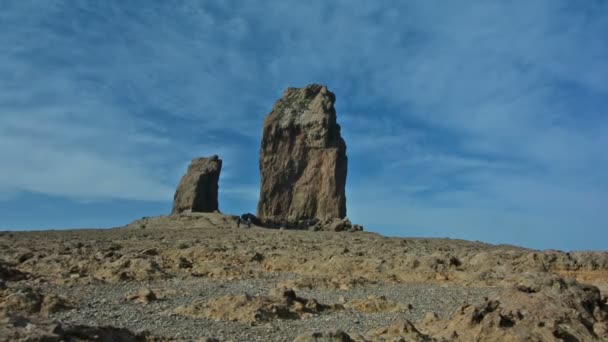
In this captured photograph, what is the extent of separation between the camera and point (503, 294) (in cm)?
996

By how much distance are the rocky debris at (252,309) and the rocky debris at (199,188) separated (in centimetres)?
4611

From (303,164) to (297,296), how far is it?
50.8m

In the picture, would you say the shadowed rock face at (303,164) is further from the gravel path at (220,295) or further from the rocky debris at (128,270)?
the rocky debris at (128,270)

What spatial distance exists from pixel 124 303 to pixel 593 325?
998cm

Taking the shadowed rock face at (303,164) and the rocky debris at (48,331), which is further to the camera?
the shadowed rock face at (303,164)

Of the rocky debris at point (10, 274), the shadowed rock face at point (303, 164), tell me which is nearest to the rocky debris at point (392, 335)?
the rocky debris at point (10, 274)

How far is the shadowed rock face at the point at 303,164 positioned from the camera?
62062 millimetres

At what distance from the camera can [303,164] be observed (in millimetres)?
64312

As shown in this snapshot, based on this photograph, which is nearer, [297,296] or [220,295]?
[297,296]

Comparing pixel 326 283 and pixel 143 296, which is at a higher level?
pixel 326 283

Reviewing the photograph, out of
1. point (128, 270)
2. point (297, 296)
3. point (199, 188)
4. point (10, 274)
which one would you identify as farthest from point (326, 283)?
point (199, 188)

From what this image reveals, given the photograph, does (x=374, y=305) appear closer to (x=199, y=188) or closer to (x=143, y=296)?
(x=143, y=296)

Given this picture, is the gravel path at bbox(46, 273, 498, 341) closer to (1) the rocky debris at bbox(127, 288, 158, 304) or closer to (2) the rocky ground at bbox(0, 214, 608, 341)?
(2) the rocky ground at bbox(0, 214, 608, 341)

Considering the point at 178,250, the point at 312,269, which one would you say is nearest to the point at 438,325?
the point at 312,269
